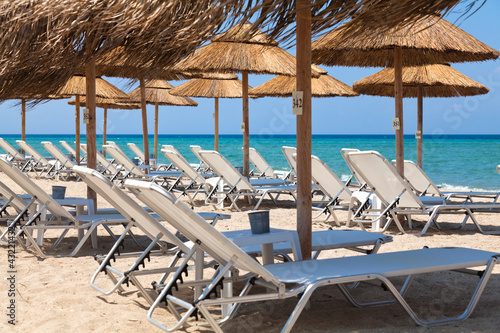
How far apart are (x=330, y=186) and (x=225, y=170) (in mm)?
1570

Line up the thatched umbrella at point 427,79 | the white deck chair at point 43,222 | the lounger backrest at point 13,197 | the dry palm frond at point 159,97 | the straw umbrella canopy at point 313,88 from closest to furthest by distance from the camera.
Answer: the white deck chair at point 43,222 → the lounger backrest at point 13,197 → the thatched umbrella at point 427,79 → the straw umbrella canopy at point 313,88 → the dry palm frond at point 159,97

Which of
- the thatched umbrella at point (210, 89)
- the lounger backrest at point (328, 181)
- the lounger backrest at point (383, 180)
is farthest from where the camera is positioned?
the thatched umbrella at point (210, 89)

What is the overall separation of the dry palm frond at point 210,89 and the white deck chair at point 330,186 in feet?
15.2

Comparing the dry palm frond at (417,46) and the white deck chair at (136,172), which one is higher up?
the dry palm frond at (417,46)

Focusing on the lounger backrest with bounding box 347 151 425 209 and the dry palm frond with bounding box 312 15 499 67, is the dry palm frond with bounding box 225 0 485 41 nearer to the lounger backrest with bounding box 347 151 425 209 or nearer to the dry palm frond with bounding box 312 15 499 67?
the dry palm frond with bounding box 312 15 499 67

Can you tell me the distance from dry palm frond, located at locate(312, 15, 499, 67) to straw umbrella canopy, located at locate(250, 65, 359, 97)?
2.74 m

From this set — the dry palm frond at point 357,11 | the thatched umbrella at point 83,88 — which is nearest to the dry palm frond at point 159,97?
the thatched umbrella at point 83,88

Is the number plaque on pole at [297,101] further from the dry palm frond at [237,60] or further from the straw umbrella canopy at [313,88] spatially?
the straw umbrella canopy at [313,88]

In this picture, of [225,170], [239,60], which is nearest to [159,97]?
[239,60]

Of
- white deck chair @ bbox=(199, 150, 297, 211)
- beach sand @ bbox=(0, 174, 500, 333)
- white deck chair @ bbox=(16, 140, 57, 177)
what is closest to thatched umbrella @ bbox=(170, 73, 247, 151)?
white deck chair @ bbox=(199, 150, 297, 211)

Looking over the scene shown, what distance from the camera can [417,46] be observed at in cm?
563

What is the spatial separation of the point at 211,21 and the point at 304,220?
121 cm

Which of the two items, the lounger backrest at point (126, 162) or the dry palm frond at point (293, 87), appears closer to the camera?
the lounger backrest at point (126, 162)

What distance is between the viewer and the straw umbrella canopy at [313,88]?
33.7ft
